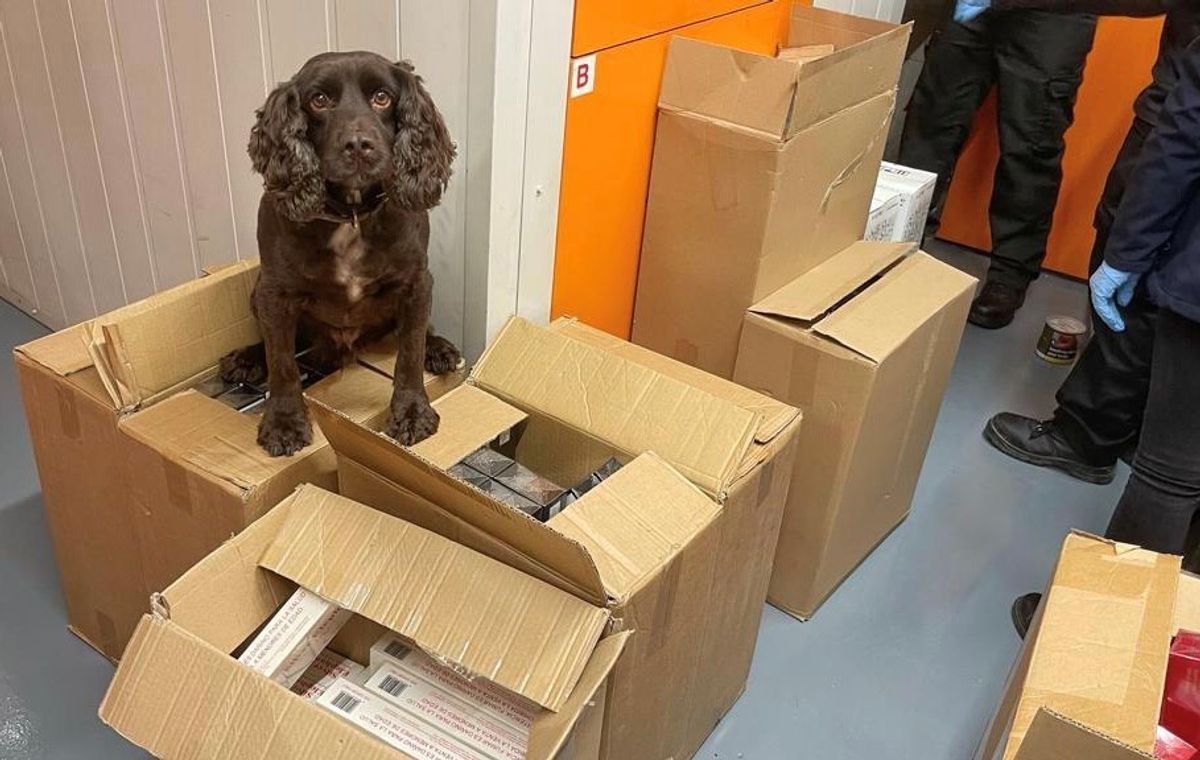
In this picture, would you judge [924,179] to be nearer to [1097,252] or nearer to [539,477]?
[1097,252]

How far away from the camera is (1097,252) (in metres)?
2.64

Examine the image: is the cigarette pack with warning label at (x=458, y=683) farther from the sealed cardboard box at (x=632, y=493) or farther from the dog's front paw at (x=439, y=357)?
the dog's front paw at (x=439, y=357)

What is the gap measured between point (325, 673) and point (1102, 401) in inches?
73.6

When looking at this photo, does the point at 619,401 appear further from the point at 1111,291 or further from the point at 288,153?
the point at 1111,291

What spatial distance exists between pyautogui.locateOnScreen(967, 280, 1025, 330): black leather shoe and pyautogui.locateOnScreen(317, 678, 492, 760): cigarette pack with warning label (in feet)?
7.76

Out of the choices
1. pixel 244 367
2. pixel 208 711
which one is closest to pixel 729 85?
pixel 244 367

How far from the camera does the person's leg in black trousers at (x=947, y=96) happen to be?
303 centimetres

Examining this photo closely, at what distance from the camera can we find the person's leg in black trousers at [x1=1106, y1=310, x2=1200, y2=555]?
5.66ft

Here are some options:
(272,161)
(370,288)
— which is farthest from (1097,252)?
(272,161)

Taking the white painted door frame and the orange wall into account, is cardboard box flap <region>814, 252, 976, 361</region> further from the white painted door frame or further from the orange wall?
the orange wall

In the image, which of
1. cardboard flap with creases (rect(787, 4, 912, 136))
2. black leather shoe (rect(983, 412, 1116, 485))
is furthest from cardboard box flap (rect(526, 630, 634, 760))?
black leather shoe (rect(983, 412, 1116, 485))

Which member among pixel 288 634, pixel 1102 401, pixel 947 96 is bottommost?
pixel 1102 401

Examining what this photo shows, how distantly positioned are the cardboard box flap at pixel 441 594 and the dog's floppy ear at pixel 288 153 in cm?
38

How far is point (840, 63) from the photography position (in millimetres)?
1856
